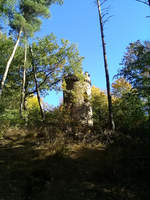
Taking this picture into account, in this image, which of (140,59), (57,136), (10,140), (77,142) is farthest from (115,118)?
(10,140)

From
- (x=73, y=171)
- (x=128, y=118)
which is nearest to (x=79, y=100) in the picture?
(x=128, y=118)

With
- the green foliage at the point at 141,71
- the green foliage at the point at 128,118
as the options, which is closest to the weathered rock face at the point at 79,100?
the green foliage at the point at 128,118

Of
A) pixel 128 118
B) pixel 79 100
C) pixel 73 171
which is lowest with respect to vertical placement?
pixel 73 171

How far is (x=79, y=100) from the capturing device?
9.71 metres

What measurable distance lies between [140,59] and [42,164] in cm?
556

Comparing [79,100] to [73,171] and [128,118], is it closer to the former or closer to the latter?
[128,118]

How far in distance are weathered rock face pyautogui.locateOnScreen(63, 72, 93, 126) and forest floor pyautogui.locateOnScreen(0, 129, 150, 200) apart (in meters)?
2.44

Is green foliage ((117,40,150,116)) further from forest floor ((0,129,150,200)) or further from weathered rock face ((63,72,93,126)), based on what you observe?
weathered rock face ((63,72,93,126))

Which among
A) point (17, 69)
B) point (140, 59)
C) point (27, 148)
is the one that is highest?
point (17, 69)

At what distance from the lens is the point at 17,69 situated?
50.0ft

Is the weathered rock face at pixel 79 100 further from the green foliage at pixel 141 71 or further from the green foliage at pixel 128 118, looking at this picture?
the green foliage at pixel 141 71

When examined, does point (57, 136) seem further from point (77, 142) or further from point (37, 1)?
point (37, 1)

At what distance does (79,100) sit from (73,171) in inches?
212

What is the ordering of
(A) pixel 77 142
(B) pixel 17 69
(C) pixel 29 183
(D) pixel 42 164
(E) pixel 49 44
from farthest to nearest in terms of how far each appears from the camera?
(E) pixel 49 44 → (B) pixel 17 69 → (A) pixel 77 142 → (D) pixel 42 164 → (C) pixel 29 183
